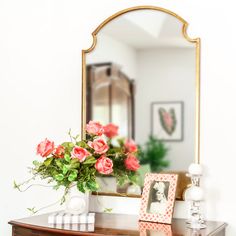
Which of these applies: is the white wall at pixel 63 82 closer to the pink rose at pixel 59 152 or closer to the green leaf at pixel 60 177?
the pink rose at pixel 59 152

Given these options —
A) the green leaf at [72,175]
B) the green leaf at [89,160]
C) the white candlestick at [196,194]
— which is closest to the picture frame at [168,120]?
the white candlestick at [196,194]

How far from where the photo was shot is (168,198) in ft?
7.84

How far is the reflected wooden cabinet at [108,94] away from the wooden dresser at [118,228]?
1.92 feet

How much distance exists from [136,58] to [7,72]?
93 centimetres

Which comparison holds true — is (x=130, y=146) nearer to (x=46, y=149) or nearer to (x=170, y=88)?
(x=170, y=88)

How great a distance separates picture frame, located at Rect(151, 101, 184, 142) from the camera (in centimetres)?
259

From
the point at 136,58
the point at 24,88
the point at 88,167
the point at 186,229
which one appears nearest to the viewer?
the point at 186,229

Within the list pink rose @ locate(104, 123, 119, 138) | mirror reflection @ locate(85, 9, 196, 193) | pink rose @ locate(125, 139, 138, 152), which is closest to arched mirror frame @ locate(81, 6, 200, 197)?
mirror reflection @ locate(85, 9, 196, 193)

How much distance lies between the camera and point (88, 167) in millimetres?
2404

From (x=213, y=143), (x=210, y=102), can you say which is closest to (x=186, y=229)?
(x=213, y=143)

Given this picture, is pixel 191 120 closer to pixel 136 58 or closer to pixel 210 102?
pixel 210 102

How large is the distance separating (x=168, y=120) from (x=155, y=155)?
205mm

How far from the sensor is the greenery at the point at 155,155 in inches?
104

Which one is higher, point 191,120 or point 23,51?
point 23,51
